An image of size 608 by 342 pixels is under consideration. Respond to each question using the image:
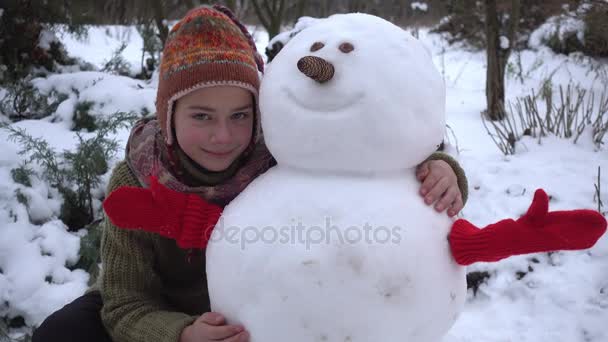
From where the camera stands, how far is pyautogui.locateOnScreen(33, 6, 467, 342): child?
0.98m

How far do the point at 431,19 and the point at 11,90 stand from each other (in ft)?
30.2

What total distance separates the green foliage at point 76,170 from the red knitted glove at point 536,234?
1.88 metres

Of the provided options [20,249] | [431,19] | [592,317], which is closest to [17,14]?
[20,249]

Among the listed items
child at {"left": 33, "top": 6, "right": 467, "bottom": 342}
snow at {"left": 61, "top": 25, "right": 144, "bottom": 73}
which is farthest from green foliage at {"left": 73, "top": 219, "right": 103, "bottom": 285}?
snow at {"left": 61, "top": 25, "right": 144, "bottom": 73}

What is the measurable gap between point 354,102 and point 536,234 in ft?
1.22

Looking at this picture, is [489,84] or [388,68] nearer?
[388,68]

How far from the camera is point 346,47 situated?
0.86 metres

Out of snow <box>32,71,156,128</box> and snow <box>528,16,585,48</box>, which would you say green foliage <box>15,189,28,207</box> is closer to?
snow <box>32,71,156,128</box>

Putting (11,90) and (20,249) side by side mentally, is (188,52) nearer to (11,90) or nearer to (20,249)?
(20,249)

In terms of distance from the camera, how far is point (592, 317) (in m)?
1.73

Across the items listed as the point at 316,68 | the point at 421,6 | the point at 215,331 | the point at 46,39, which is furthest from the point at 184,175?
the point at 421,6

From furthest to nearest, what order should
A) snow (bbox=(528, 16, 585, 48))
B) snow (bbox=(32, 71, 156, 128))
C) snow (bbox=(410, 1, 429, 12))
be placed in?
1. snow (bbox=(410, 1, 429, 12))
2. snow (bbox=(528, 16, 585, 48))
3. snow (bbox=(32, 71, 156, 128))

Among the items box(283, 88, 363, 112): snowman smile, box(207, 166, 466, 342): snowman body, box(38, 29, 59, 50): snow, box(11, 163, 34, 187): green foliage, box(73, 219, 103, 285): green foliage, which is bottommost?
box(73, 219, 103, 285): green foliage

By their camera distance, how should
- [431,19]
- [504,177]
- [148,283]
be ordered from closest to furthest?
[148,283], [504,177], [431,19]
